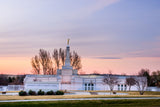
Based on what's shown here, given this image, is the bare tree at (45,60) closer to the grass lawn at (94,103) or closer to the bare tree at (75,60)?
the bare tree at (75,60)

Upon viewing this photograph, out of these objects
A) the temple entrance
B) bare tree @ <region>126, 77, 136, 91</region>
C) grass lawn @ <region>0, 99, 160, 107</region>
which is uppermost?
bare tree @ <region>126, 77, 136, 91</region>

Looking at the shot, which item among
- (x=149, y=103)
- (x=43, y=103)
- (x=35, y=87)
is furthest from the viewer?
(x=35, y=87)

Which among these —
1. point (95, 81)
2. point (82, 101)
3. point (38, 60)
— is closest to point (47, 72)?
point (38, 60)

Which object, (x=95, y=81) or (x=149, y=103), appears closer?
(x=149, y=103)

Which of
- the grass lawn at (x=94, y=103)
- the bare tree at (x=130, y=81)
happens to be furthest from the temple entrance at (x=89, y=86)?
the grass lawn at (x=94, y=103)

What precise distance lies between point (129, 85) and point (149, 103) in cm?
3282

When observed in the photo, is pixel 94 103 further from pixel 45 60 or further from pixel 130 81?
pixel 45 60

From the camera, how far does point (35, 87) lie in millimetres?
52312

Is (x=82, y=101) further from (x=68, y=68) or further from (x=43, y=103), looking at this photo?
(x=68, y=68)

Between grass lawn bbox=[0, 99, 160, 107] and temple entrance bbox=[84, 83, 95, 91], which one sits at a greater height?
temple entrance bbox=[84, 83, 95, 91]

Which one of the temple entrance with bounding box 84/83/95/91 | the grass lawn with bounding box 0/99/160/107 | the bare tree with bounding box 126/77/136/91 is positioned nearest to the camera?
the grass lawn with bounding box 0/99/160/107

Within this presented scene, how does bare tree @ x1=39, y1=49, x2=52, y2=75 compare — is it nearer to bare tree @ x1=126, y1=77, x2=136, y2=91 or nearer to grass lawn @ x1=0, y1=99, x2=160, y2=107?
bare tree @ x1=126, y1=77, x2=136, y2=91

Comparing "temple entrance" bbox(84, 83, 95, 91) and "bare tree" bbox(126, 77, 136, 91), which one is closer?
"bare tree" bbox(126, 77, 136, 91)

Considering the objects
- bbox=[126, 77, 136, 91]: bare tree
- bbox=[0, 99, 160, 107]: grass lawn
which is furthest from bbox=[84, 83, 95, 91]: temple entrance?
bbox=[0, 99, 160, 107]: grass lawn
